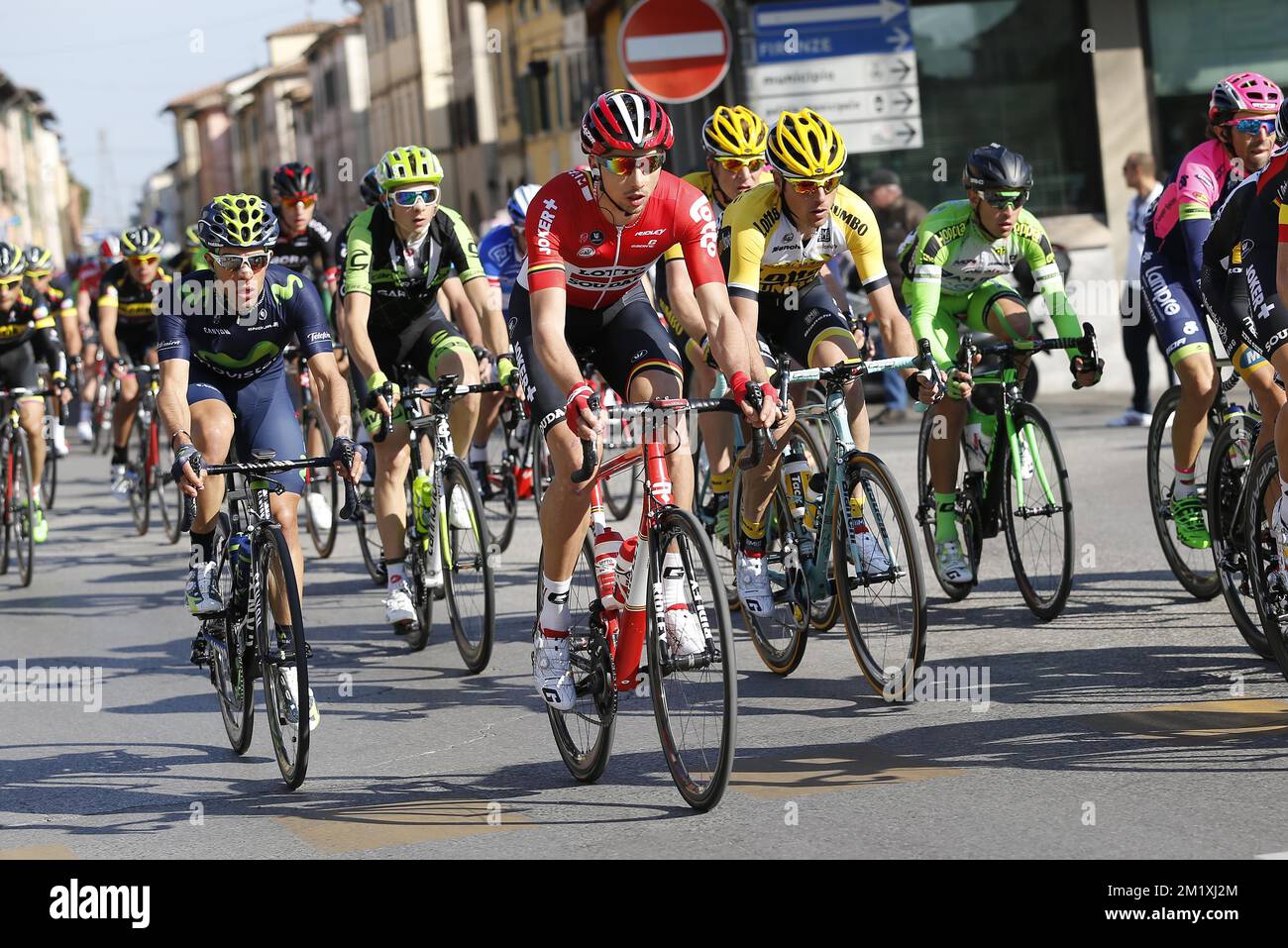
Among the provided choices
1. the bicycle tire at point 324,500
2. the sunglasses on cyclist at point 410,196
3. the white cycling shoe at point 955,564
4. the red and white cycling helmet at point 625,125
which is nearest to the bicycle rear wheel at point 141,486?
the bicycle tire at point 324,500

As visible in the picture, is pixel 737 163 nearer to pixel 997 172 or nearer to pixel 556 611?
pixel 997 172

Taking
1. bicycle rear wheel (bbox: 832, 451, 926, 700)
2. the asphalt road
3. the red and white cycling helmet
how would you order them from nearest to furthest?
the asphalt road
the red and white cycling helmet
bicycle rear wheel (bbox: 832, 451, 926, 700)

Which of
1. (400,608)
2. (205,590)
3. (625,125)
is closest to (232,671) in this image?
(205,590)

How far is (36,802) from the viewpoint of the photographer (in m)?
6.61

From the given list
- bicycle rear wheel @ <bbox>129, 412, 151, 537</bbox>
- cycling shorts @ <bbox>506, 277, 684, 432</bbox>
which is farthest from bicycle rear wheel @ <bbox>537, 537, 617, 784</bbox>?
bicycle rear wheel @ <bbox>129, 412, 151, 537</bbox>

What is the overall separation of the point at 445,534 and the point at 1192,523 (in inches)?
135

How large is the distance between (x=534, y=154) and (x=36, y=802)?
5434 centimetres

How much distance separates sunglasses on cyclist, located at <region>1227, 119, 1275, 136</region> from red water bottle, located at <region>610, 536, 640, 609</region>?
377 cm

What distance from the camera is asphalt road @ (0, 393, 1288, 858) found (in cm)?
542

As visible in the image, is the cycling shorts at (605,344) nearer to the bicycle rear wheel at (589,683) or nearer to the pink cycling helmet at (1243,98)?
the bicycle rear wheel at (589,683)

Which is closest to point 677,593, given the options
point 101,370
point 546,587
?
point 546,587

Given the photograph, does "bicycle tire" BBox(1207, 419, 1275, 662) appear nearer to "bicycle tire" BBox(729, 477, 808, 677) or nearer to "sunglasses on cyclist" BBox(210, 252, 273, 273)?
"bicycle tire" BBox(729, 477, 808, 677)

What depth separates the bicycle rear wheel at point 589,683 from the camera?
6.03 m
